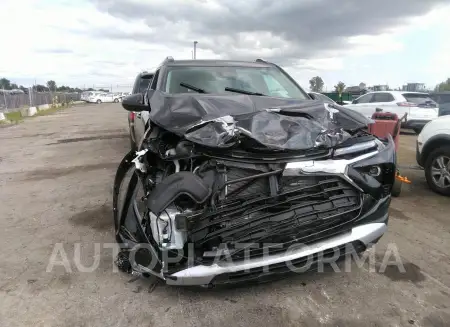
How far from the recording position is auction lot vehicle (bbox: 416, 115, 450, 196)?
521 cm

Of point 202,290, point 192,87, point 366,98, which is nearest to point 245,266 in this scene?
point 202,290

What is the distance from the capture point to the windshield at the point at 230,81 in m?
4.35

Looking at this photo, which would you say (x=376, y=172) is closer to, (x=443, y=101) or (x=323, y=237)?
(x=323, y=237)

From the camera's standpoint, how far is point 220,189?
2605 mm

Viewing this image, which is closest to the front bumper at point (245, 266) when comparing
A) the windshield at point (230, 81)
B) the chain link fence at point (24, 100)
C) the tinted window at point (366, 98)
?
the windshield at point (230, 81)

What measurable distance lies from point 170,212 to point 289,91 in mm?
2676

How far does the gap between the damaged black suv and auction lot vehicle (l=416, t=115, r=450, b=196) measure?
276 cm

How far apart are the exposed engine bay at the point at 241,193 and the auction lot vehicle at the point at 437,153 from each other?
281 centimetres

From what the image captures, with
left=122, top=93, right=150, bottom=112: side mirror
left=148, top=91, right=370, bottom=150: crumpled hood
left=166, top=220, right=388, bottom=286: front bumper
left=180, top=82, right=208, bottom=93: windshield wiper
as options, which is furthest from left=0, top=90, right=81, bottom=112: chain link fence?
left=166, top=220, right=388, bottom=286: front bumper

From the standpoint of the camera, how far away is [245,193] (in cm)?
264

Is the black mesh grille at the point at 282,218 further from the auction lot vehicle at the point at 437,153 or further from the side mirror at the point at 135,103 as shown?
the auction lot vehicle at the point at 437,153

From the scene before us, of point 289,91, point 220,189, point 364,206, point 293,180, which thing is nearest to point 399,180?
point 289,91

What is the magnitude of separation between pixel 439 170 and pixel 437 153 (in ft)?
0.80

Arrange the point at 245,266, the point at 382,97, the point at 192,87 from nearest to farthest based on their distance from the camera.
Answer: the point at 245,266 < the point at 192,87 < the point at 382,97
